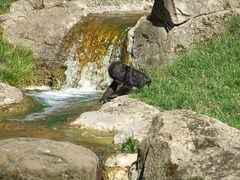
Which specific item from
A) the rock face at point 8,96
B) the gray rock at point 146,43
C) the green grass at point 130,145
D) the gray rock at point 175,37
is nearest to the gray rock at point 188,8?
Result: the gray rock at point 175,37

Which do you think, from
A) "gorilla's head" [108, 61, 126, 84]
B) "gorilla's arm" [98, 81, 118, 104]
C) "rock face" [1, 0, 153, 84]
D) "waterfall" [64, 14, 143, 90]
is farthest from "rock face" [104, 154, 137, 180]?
"rock face" [1, 0, 153, 84]

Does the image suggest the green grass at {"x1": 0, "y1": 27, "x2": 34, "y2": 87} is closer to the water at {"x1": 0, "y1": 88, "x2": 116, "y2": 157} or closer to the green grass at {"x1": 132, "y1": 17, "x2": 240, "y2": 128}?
the water at {"x1": 0, "y1": 88, "x2": 116, "y2": 157}

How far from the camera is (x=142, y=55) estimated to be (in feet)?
46.6

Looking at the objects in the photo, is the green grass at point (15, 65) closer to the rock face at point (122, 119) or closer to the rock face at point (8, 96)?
the rock face at point (8, 96)

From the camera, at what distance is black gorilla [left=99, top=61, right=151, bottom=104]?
1148 centimetres

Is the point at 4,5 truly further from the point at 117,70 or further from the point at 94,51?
the point at 117,70

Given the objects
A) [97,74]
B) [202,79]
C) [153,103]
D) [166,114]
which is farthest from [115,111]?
[97,74]

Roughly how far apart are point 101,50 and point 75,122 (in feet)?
20.1

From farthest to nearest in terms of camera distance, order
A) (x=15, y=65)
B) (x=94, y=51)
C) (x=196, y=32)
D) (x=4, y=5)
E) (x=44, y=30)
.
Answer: (x=4, y=5)
(x=44, y=30)
(x=94, y=51)
(x=15, y=65)
(x=196, y=32)

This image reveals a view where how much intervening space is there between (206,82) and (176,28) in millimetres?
3036

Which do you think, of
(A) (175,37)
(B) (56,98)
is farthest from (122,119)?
(A) (175,37)

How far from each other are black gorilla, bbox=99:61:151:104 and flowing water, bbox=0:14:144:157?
0.48m

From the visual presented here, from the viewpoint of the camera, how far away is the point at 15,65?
47.4 ft

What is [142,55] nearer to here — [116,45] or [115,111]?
[116,45]
